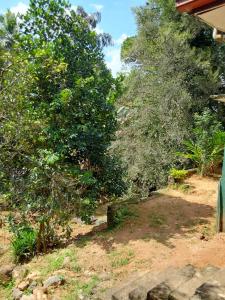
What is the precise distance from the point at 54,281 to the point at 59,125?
3542 millimetres

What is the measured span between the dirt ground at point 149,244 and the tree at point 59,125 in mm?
870

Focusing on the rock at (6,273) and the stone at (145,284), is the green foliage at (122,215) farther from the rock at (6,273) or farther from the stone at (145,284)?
the stone at (145,284)

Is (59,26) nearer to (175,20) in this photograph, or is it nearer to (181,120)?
(181,120)

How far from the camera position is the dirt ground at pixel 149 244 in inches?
243

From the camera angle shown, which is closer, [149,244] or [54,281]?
[54,281]

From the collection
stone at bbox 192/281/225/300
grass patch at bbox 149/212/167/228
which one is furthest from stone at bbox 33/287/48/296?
stone at bbox 192/281/225/300

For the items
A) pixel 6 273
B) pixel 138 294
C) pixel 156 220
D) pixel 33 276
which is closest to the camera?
pixel 138 294

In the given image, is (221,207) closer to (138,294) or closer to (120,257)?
(120,257)

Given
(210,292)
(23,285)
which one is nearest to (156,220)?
(23,285)

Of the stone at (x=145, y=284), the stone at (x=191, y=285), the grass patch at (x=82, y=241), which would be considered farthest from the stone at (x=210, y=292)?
the grass patch at (x=82, y=241)

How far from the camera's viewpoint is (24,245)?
24.8 feet

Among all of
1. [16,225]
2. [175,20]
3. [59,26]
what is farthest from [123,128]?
[16,225]

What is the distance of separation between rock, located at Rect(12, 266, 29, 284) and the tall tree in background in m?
6.43

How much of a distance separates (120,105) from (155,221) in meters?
7.82
